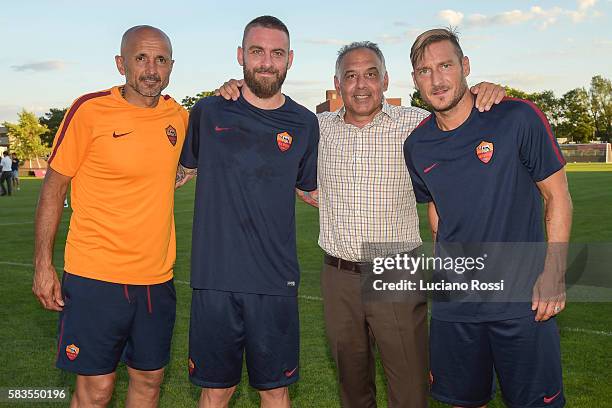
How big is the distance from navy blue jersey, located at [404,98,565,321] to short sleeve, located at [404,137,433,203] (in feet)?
0.90

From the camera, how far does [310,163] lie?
4531 millimetres

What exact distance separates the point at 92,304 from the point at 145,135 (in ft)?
3.66

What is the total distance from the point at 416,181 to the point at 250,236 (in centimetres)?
112

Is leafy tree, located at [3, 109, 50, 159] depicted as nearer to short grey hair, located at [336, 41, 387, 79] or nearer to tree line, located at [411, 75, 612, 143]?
tree line, located at [411, 75, 612, 143]

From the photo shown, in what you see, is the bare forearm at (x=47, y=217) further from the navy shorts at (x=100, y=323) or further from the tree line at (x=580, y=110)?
the tree line at (x=580, y=110)

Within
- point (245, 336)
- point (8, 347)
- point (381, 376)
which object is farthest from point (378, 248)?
point (8, 347)

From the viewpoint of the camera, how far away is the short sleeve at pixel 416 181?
4102 millimetres

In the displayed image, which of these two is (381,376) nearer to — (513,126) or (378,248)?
(378,248)

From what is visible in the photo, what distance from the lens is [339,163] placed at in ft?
14.8

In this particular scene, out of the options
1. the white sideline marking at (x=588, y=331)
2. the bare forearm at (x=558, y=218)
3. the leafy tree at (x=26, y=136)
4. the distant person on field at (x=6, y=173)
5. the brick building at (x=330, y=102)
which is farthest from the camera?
the leafy tree at (x=26, y=136)

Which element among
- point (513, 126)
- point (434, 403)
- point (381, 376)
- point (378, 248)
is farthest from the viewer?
point (381, 376)

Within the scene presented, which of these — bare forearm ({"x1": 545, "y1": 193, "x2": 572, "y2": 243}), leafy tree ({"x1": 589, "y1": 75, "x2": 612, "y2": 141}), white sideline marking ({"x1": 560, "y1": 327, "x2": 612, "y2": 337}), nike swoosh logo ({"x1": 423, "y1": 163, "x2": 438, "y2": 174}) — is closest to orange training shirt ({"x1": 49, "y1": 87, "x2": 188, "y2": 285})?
nike swoosh logo ({"x1": 423, "y1": 163, "x2": 438, "y2": 174})

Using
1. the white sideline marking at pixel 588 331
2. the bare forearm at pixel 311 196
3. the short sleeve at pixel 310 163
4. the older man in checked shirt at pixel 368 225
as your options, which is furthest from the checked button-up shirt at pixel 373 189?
the white sideline marking at pixel 588 331

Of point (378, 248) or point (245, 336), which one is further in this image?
point (378, 248)
